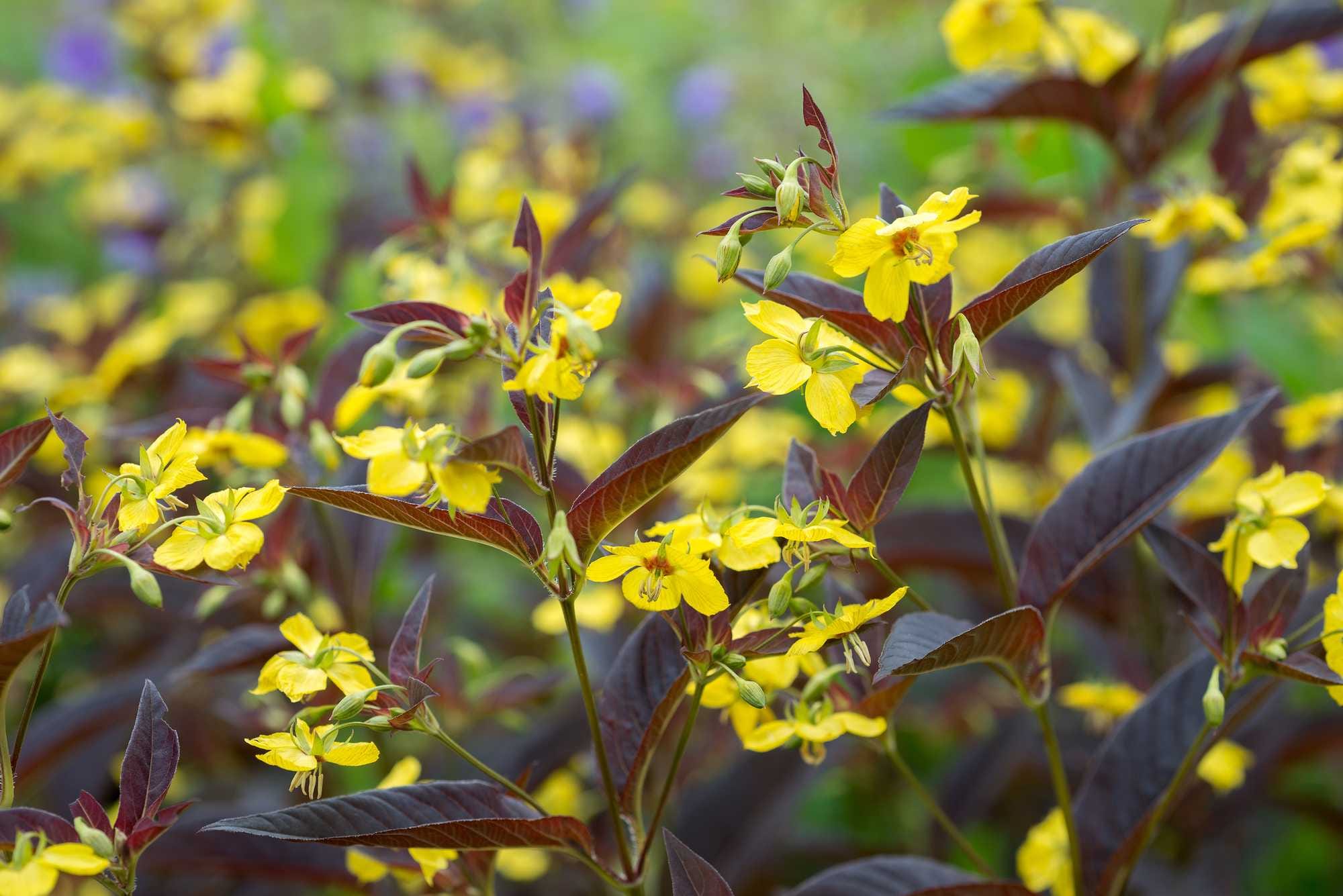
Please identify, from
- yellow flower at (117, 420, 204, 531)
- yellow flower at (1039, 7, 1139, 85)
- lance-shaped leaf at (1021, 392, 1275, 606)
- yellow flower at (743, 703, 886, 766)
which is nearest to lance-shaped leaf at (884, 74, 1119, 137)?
yellow flower at (1039, 7, 1139, 85)

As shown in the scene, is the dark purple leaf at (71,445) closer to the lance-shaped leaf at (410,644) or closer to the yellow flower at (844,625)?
the lance-shaped leaf at (410,644)

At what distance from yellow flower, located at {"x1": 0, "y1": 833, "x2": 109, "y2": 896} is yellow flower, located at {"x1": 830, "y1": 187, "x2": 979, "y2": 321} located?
1.73ft

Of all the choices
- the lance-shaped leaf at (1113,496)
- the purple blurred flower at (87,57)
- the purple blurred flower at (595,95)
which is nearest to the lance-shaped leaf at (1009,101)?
the lance-shaped leaf at (1113,496)

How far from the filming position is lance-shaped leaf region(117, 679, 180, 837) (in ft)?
2.26

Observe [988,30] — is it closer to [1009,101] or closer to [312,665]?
[1009,101]

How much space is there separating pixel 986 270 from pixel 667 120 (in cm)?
261

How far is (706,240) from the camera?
8.05ft

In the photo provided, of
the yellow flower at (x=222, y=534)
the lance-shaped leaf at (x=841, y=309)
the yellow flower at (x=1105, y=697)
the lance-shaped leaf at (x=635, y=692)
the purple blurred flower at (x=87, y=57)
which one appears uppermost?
the purple blurred flower at (x=87, y=57)

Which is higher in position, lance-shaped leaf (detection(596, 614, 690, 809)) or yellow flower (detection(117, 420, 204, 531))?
yellow flower (detection(117, 420, 204, 531))

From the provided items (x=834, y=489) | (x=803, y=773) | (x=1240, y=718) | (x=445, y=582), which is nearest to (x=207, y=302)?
(x=445, y=582)

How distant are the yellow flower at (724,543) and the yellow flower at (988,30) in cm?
74

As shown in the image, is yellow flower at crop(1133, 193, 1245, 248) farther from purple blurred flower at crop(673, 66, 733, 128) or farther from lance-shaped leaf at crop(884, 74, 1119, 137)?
purple blurred flower at crop(673, 66, 733, 128)

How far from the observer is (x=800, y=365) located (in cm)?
67

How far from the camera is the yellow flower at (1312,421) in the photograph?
108 cm
